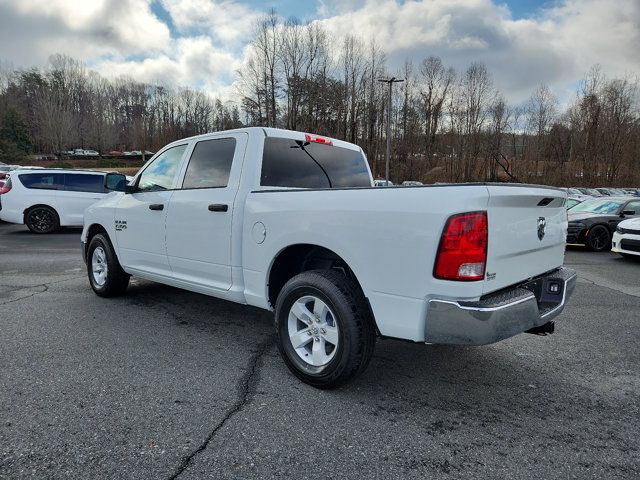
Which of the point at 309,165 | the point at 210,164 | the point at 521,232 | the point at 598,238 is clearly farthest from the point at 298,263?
the point at 598,238

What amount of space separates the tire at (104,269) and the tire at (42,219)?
8306 millimetres

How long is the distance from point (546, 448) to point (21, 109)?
83748 millimetres

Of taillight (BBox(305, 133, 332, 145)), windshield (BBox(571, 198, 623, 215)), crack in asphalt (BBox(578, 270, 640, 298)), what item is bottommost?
crack in asphalt (BBox(578, 270, 640, 298))

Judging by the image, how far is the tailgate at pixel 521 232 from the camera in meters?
2.59

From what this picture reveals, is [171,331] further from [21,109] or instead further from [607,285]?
[21,109]

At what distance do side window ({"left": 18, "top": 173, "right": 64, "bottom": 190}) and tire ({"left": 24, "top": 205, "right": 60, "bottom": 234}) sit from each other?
0.60 m

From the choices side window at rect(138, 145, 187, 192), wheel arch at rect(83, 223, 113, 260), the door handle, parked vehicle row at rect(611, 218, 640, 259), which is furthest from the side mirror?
parked vehicle row at rect(611, 218, 640, 259)

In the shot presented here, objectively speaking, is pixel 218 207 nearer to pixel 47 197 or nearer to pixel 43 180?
pixel 47 197

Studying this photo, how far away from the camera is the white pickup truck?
8.34ft

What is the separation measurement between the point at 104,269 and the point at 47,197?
8.72 metres

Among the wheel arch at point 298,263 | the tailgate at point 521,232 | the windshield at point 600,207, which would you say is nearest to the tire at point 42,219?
the wheel arch at point 298,263

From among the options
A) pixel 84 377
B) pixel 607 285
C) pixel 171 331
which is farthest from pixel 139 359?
pixel 607 285

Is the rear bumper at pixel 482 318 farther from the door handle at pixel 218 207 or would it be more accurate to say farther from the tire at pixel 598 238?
the tire at pixel 598 238

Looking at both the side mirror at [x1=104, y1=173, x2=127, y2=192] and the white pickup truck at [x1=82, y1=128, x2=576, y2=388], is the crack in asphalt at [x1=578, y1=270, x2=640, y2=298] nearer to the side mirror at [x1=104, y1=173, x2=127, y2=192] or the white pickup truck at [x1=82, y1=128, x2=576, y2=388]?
the white pickup truck at [x1=82, y1=128, x2=576, y2=388]
